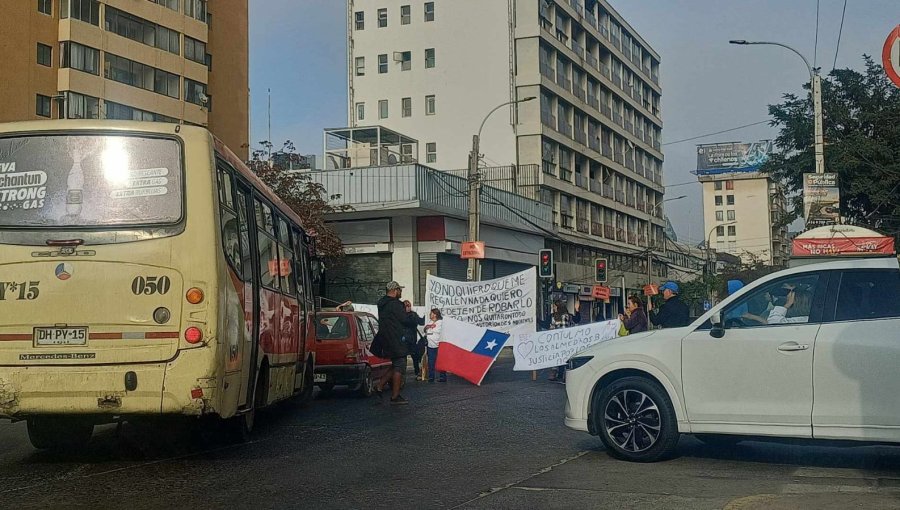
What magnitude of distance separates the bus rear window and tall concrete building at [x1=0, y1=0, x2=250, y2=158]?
3655 centimetres

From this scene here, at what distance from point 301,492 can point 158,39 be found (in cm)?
4728

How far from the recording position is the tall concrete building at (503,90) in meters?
Result: 57.6

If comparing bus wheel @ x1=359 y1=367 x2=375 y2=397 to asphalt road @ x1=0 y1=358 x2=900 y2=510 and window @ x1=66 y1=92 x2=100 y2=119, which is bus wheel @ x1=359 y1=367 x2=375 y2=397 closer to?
asphalt road @ x1=0 y1=358 x2=900 y2=510

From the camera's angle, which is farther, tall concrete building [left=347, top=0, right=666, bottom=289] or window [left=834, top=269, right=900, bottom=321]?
tall concrete building [left=347, top=0, right=666, bottom=289]

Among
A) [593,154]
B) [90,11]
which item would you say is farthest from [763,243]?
[90,11]

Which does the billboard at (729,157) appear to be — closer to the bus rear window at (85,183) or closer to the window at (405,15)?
the window at (405,15)

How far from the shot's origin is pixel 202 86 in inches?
2133

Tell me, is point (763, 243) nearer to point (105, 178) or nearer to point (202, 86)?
point (202, 86)

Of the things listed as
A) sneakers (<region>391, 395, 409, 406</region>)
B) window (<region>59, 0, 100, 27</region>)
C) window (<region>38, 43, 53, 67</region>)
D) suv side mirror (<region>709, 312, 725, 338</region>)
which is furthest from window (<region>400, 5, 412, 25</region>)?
suv side mirror (<region>709, 312, 725, 338</region>)

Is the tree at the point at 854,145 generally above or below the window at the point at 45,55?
below

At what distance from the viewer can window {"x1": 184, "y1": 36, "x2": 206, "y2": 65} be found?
52.5 meters

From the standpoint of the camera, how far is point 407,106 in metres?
60.8

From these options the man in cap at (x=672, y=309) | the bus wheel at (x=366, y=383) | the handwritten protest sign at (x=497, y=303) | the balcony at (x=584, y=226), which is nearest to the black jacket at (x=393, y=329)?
the bus wheel at (x=366, y=383)

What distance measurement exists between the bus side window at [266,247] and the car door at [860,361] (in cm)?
568
